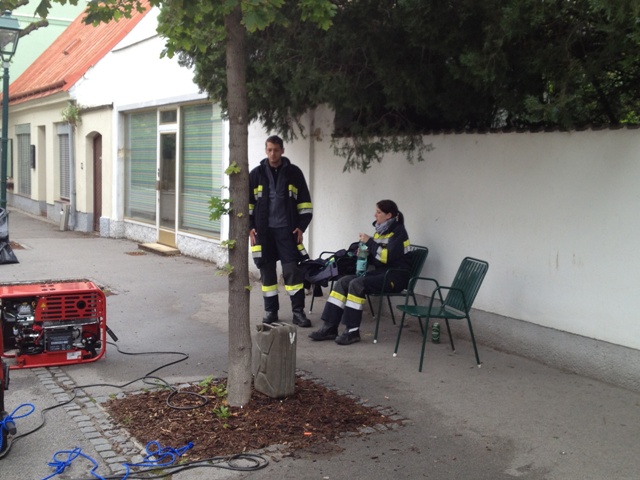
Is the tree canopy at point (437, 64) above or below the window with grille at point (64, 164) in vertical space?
above

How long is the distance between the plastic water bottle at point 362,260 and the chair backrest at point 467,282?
3.03ft

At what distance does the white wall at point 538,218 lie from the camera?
609 cm

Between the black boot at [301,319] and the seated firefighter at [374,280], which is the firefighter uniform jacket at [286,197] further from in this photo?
the seated firefighter at [374,280]

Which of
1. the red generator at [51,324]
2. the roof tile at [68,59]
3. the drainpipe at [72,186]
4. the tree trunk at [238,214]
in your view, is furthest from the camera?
the drainpipe at [72,186]

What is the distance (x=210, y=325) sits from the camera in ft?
27.7

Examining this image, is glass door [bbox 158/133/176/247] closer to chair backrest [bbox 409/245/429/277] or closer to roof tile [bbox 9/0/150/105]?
roof tile [bbox 9/0/150/105]

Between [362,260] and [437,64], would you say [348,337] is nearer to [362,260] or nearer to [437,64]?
[362,260]

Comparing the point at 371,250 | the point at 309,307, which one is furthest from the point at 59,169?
the point at 371,250

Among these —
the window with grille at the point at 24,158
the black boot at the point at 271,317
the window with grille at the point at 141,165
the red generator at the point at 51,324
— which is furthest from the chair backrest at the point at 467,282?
the window with grille at the point at 24,158

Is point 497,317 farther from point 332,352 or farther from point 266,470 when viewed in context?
point 266,470

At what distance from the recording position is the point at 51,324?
6.52 m

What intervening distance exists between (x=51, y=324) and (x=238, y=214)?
7.70 feet

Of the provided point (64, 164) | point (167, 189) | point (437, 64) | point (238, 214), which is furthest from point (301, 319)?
point (64, 164)

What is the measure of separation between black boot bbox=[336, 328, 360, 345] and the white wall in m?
1.19
